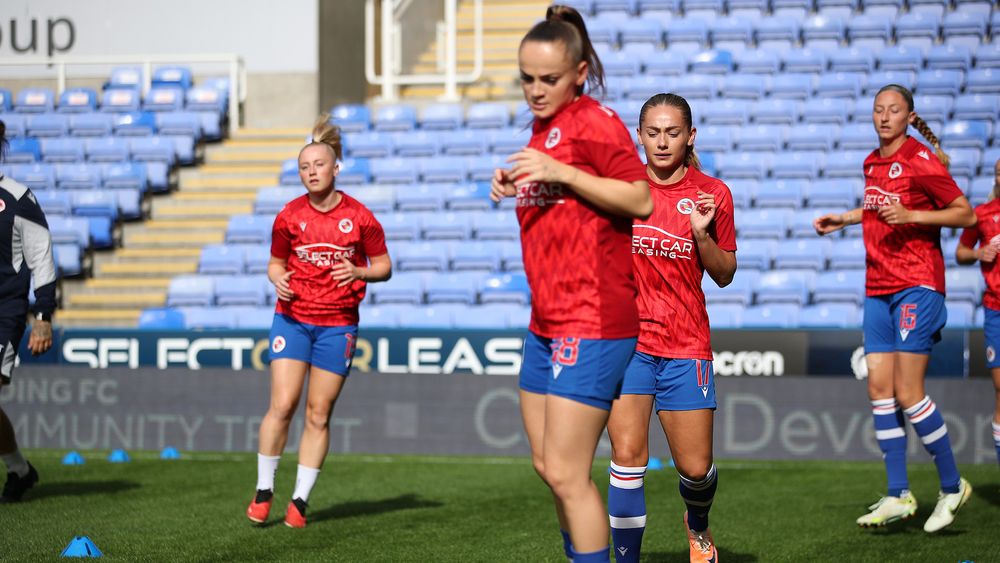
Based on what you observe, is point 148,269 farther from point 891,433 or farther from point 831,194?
point 891,433

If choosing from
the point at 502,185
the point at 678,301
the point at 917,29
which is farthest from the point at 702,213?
the point at 917,29

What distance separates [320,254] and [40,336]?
66.1 inches

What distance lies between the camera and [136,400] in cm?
1112

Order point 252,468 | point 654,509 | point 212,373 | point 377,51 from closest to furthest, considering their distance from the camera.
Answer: point 654,509 → point 252,468 → point 212,373 → point 377,51

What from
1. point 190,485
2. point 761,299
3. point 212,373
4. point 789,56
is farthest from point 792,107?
point 190,485

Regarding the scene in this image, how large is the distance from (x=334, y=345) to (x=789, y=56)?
465 inches

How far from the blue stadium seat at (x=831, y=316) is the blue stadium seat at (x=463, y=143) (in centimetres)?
543

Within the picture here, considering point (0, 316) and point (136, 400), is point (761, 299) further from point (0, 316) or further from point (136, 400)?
point (0, 316)

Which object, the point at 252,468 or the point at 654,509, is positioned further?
the point at 252,468

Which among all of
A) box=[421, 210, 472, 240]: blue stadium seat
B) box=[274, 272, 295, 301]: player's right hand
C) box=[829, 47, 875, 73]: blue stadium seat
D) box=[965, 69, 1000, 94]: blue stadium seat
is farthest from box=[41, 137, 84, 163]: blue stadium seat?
box=[965, 69, 1000, 94]: blue stadium seat

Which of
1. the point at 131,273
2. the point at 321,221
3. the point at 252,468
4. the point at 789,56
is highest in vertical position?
the point at 789,56

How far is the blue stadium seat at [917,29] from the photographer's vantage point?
56.0 ft

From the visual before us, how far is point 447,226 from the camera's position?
1484 centimetres

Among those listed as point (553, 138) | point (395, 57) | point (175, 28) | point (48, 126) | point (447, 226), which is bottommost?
point (447, 226)
